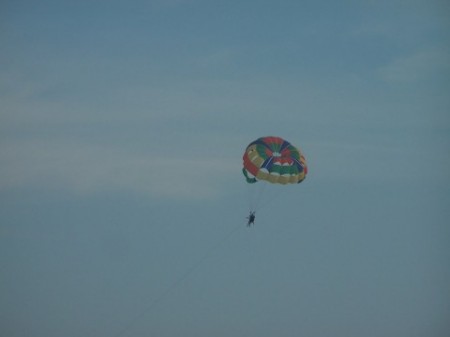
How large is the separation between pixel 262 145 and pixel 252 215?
5084 millimetres

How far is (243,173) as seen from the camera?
13675 centimetres

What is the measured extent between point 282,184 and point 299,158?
7.03 feet

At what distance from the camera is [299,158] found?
5290 inches

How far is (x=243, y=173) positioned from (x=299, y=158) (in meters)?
4.61

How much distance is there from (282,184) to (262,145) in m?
3.12

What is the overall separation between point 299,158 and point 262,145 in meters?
2.75

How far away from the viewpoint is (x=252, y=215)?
447 feet

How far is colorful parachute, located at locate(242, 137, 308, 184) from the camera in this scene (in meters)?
134

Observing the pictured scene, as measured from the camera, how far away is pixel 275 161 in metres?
134

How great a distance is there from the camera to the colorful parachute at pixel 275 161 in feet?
440

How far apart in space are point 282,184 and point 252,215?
147 inches

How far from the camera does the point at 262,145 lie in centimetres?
13500

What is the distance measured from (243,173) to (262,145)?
291cm
